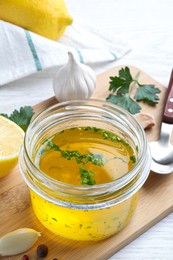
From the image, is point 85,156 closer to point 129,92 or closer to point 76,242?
point 76,242

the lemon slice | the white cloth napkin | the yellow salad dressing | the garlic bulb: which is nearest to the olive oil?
the yellow salad dressing

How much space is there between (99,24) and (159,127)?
Result: 882 millimetres

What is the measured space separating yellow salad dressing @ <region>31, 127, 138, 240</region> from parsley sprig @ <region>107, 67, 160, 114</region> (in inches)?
16.0

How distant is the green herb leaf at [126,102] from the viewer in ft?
8.38

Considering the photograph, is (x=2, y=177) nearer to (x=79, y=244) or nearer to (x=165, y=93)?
(x=79, y=244)

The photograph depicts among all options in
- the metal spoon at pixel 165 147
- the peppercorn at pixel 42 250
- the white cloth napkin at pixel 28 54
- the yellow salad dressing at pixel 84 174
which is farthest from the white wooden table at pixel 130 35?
the peppercorn at pixel 42 250

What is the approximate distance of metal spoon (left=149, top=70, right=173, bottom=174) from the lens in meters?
2.33

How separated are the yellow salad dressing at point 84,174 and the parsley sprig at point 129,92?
41cm

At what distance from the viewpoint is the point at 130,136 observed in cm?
217

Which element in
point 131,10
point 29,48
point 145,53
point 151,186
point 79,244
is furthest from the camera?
point 131,10

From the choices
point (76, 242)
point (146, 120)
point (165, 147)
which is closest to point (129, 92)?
point (146, 120)

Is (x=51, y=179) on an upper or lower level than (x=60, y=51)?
upper

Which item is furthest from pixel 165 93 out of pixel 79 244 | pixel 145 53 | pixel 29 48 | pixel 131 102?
pixel 79 244

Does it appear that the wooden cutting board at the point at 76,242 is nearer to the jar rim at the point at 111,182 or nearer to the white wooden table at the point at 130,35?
the white wooden table at the point at 130,35
